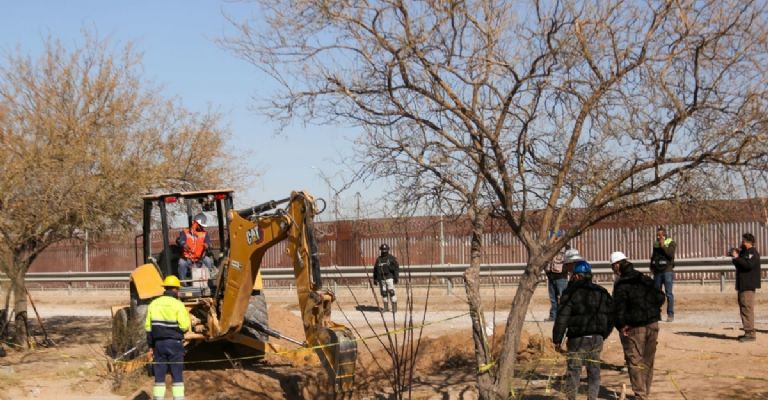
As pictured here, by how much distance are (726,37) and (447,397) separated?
6046 millimetres

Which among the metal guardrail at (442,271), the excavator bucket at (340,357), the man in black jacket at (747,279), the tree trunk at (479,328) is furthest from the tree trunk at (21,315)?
the man in black jacket at (747,279)

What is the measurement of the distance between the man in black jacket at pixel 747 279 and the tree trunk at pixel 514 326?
663 cm

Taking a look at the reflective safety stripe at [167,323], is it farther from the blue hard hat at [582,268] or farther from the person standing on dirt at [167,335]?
the blue hard hat at [582,268]

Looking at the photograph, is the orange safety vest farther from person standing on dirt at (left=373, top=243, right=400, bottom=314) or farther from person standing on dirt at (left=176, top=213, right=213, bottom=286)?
person standing on dirt at (left=373, top=243, right=400, bottom=314)

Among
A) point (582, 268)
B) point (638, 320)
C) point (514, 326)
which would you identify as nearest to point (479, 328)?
point (514, 326)

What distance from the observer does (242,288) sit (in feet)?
42.7

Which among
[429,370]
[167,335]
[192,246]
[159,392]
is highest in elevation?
[192,246]

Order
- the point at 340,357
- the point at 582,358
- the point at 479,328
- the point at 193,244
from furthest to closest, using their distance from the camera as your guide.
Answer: the point at 193,244
the point at 340,357
the point at 582,358
the point at 479,328

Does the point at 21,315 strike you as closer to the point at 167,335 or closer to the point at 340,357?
the point at 167,335

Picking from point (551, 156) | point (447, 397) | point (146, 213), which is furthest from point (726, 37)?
point (146, 213)

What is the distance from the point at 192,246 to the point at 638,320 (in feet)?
22.7

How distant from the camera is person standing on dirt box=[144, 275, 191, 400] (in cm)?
1221

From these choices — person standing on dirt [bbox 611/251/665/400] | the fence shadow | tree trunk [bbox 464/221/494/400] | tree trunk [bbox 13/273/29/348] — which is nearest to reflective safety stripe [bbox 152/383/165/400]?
tree trunk [bbox 464/221/494/400]

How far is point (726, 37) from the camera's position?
8.47m
